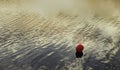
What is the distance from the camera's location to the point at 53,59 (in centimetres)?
2225

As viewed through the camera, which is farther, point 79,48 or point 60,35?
point 60,35

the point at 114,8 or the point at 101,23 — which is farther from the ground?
the point at 114,8

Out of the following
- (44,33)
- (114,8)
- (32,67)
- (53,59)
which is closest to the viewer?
(32,67)

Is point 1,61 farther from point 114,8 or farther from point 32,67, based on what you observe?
point 114,8

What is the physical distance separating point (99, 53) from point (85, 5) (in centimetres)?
2370

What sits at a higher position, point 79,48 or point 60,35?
point 60,35

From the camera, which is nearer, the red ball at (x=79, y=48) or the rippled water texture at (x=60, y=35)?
the rippled water texture at (x=60, y=35)

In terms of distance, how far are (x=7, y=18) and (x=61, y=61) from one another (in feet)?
60.1

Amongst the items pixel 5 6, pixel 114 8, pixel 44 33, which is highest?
pixel 5 6

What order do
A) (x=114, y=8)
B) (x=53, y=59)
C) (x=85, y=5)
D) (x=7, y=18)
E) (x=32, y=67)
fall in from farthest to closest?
(x=85, y=5) → (x=114, y=8) → (x=7, y=18) → (x=53, y=59) → (x=32, y=67)

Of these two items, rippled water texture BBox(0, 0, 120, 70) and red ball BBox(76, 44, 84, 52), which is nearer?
rippled water texture BBox(0, 0, 120, 70)

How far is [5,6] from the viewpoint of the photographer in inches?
1874

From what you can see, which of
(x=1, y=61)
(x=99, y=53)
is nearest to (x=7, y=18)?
(x=1, y=61)

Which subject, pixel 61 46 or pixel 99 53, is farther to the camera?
pixel 61 46
